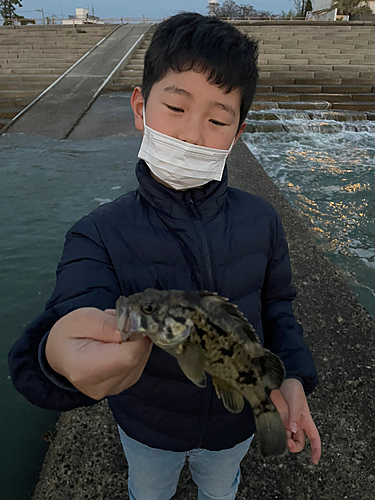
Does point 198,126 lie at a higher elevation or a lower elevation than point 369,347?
higher

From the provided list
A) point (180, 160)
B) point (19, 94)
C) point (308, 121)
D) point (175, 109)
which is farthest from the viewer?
point (19, 94)

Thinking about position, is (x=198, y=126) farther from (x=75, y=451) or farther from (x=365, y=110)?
(x=365, y=110)

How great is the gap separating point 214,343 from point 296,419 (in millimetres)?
647

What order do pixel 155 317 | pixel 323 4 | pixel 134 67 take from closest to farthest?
pixel 155 317, pixel 134 67, pixel 323 4

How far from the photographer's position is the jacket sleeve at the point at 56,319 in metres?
1.29

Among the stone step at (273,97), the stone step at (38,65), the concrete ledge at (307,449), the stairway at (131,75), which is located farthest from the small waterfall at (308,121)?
the stone step at (38,65)

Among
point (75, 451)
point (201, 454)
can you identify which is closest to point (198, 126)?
point (201, 454)

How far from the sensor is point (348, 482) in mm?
2250

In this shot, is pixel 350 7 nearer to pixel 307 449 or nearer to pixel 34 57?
pixel 34 57

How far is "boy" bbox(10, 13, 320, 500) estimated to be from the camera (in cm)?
174

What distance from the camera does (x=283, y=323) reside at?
2.00 metres

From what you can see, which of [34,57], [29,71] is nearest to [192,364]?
[29,71]

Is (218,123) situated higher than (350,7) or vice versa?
(350,7)

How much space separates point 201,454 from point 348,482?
3.31ft
